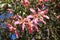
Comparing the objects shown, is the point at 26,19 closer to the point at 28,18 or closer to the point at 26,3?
the point at 28,18

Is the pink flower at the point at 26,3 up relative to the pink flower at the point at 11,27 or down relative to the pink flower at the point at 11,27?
up

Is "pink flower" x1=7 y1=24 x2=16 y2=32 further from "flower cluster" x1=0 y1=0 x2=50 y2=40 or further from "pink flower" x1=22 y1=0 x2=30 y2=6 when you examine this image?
"pink flower" x1=22 y1=0 x2=30 y2=6

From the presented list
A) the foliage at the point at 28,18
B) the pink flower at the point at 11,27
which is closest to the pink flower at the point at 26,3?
the foliage at the point at 28,18

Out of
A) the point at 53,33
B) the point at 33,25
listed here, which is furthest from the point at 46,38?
the point at 33,25

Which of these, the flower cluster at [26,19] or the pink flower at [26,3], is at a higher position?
the pink flower at [26,3]

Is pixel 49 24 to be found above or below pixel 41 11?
below

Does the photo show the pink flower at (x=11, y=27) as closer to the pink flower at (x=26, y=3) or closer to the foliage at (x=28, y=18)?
the foliage at (x=28, y=18)

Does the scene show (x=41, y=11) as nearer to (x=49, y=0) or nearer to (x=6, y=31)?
(x=49, y=0)

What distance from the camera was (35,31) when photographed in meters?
2.71

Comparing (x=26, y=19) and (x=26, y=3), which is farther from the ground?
(x=26, y=3)

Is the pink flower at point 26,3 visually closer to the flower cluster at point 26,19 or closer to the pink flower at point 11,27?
the flower cluster at point 26,19

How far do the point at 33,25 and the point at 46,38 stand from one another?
40 cm

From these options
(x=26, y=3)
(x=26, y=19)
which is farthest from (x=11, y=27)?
(x=26, y=3)

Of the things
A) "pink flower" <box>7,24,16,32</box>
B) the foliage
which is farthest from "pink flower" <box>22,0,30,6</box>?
"pink flower" <box>7,24,16,32</box>
